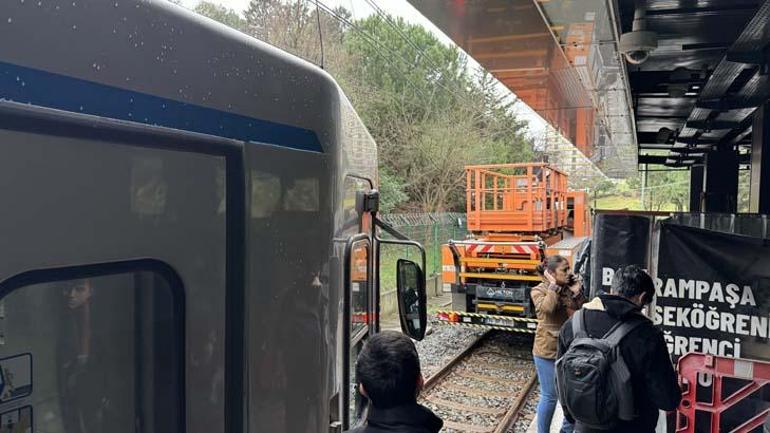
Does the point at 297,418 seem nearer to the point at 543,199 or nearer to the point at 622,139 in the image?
the point at 543,199

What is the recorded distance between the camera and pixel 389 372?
1.79 metres

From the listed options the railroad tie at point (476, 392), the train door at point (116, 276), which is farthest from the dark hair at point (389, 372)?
the railroad tie at point (476, 392)

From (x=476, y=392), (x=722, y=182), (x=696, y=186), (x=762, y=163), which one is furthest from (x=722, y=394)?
(x=696, y=186)

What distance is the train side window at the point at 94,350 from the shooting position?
1.12 metres

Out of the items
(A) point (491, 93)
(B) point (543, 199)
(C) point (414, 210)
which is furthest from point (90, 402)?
(A) point (491, 93)

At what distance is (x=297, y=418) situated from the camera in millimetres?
1870

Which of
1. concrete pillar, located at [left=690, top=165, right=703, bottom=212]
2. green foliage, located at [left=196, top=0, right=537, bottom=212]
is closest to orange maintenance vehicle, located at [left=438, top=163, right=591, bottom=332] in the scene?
green foliage, located at [left=196, top=0, right=537, bottom=212]

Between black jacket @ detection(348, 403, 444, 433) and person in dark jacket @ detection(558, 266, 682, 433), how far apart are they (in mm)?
1808

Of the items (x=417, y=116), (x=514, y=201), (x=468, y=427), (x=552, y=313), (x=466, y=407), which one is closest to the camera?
(x=552, y=313)

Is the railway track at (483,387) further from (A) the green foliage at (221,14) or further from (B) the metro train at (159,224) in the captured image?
(A) the green foliage at (221,14)

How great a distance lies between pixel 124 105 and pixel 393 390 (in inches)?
43.7

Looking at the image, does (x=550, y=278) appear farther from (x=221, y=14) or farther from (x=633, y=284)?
(x=221, y=14)

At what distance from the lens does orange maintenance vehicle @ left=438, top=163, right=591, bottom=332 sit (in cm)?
905

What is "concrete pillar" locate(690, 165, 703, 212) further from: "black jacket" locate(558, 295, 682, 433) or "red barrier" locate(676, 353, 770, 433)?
"black jacket" locate(558, 295, 682, 433)
